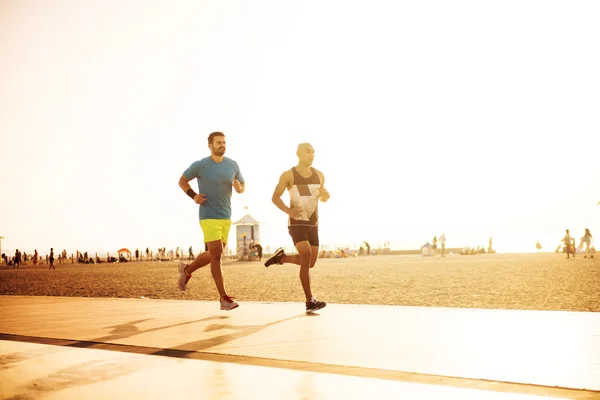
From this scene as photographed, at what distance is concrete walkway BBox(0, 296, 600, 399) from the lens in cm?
314

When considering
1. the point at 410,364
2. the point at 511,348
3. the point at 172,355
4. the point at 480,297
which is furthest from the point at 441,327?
the point at 480,297

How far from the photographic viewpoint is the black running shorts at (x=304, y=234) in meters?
7.21

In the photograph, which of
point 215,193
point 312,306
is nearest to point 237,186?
point 215,193

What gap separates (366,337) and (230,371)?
5.06ft

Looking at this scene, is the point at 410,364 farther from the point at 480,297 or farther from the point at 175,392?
the point at 480,297

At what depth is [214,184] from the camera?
757cm

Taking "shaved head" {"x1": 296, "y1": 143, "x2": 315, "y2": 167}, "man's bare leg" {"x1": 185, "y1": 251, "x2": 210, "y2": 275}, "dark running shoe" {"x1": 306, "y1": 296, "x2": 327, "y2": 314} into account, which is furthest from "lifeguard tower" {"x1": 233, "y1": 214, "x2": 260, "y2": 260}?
"dark running shoe" {"x1": 306, "y1": 296, "x2": 327, "y2": 314}

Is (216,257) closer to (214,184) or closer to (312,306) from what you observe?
(214,184)

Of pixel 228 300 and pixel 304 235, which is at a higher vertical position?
pixel 304 235

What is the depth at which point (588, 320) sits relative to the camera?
17.9 ft

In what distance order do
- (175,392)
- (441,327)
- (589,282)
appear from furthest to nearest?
(589,282) → (441,327) → (175,392)

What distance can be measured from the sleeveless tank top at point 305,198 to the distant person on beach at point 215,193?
0.75 m

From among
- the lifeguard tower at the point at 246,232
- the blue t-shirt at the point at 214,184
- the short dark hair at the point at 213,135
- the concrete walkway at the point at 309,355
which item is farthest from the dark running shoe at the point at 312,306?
the lifeguard tower at the point at 246,232

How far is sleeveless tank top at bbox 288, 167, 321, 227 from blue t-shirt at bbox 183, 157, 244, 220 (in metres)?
0.78
